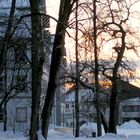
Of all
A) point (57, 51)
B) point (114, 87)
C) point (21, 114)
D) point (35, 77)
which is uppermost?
point (57, 51)

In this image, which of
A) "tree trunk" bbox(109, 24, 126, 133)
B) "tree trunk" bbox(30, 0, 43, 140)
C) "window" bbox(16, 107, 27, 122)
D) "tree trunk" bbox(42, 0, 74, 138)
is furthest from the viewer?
"window" bbox(16, 107, 27, 122)

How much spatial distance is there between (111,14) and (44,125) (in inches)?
536

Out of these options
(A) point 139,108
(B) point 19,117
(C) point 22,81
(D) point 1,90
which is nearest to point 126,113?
(A) point 139,108

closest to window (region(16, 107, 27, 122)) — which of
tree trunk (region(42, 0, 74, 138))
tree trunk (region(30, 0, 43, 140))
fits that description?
tree trunk (region(42, 0, 74, 138))

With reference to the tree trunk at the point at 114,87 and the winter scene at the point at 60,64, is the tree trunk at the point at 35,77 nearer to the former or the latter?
the winter scene at the point at 60,64

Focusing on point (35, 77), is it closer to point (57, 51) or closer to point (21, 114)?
point (57, 51)

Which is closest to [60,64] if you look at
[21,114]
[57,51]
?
[57,51]

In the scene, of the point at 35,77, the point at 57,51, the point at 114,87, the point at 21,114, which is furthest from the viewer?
the point at 21,114

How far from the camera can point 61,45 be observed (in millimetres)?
23484

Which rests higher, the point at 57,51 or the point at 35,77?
the point at 57,51

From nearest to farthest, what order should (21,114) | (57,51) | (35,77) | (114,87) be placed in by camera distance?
1. (35,77)
2. (57,51)
3. (114,87)
4. (21,114)

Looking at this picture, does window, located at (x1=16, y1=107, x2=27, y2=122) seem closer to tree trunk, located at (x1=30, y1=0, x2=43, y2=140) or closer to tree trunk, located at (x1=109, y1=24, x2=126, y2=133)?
tree trunk, located at (x1=109, y1=24, x2=126, y2=133)

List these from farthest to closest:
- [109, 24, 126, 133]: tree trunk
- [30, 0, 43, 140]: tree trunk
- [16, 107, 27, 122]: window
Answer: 1. [16, 107, 27, 122]: window
2. [109, 24, 126, 133]: tree trunk
3. [30, 0, 43, 140]: tree trunk

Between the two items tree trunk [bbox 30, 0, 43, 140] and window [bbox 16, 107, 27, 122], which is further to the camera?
window [bbox 16, 107, 27, 122]
